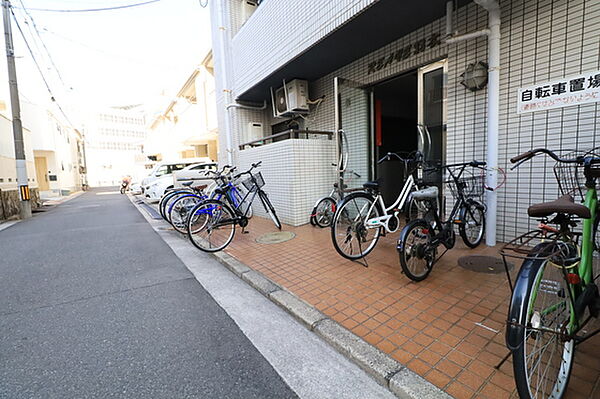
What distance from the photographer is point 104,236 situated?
22.0 feet

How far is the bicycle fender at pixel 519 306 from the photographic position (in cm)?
140

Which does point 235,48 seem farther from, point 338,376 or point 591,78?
point 338,376

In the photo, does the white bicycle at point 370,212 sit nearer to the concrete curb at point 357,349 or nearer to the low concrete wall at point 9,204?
the concrete curb at point 357,349

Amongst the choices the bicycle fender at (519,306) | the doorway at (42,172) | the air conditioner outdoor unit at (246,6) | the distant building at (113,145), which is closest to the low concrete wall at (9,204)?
the air conditioner outdoor unit at (246,6)

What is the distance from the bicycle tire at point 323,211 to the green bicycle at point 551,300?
442 centimetres

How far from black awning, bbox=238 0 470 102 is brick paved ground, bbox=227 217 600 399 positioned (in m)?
3.52

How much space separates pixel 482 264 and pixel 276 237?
10.8 feet

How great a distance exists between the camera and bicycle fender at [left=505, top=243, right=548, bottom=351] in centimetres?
140

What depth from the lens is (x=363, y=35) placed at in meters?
5.07

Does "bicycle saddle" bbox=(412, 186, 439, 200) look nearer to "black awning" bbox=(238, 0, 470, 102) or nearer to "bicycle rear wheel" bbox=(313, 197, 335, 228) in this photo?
"black awning" bbox=(238, 0, 470, 102)

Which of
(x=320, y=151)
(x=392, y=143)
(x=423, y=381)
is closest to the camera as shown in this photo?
(x=423, y=381)

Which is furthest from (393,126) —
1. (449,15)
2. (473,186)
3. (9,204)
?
(9,204)

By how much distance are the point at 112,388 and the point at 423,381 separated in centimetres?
199

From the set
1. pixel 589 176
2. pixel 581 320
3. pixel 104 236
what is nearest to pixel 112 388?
pixel 581 320
